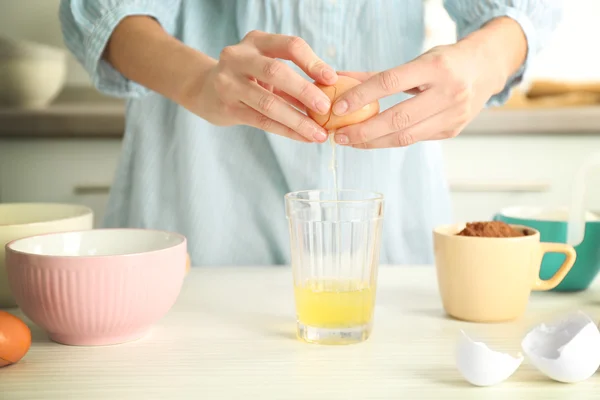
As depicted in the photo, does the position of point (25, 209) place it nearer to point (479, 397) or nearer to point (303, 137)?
point (303, 137)

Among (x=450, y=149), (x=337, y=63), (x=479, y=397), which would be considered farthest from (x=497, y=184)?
(x=479, y=397)

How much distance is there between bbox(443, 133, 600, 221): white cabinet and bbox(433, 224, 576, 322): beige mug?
1.38 m

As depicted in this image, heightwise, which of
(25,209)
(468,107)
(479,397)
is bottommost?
(479,397)

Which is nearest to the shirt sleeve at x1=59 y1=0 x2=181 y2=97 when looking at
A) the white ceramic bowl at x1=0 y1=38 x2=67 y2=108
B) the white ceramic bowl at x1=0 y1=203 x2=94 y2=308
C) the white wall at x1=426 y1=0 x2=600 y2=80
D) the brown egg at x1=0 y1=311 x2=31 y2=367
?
the white ceramic bowl at x1=0 y1=203 x2=94 y2=308

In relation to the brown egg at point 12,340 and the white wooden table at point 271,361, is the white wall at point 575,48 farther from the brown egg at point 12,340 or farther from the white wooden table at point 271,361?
the brown egg at point 12,340

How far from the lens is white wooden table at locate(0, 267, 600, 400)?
61 cm

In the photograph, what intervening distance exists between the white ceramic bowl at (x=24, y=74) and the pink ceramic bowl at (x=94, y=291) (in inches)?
60.6

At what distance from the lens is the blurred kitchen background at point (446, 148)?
6.84 feet

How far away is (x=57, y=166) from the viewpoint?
7.02 ft

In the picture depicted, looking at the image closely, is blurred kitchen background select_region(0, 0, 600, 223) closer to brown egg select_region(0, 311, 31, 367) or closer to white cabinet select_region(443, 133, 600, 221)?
white cabinet select_region(443, 133, 600, 221)

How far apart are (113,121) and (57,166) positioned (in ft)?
0.74

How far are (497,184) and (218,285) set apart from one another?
139cm

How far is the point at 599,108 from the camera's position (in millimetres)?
2139

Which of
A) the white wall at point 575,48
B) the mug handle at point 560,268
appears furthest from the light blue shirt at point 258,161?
the white wall at point 575,48
